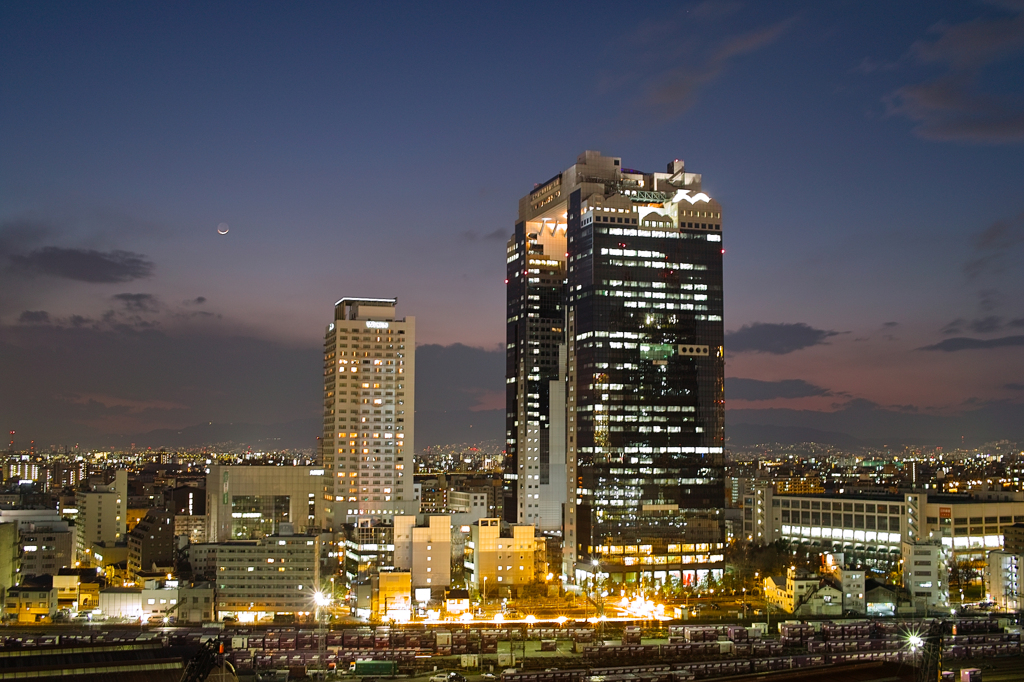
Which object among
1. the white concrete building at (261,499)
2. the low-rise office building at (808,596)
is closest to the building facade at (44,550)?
the white concrete building at (261,499)

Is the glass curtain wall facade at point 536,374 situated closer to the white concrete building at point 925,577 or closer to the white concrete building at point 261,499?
the white concrete building at point 261,499

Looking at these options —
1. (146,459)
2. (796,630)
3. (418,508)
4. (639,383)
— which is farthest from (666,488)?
(146,459)

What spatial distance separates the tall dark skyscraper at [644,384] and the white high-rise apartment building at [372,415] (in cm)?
1512

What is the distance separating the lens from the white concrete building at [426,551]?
57.0 metres

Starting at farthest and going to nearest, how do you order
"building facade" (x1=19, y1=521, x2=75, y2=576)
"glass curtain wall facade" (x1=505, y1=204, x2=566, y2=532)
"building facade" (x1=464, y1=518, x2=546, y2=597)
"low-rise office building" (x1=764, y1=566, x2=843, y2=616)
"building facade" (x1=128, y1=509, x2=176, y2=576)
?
"glass curtain wall facade" (x1=505, y1=204, x2=566, y2=532)
"building facade" (x1=128, y1=509, x2=176, y2=576)
"building facade" (x1=19, y1=521, x2=75, y2=576)
"building facade" (x1=464, y1=518, x2=546, y2=597)
"low-rise office building" (x1=764, y1=566, x2=843, y2=616)

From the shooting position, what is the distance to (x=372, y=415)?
76.1m

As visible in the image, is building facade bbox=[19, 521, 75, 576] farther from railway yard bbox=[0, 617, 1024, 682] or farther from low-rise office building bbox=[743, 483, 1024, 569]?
low-rise office building bbox=[743, 483, 1024, 569]

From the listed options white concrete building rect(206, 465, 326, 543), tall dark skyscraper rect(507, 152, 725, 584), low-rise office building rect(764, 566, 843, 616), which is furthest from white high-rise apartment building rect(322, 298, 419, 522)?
low-rise office building rect(764, 566, 843, 616)

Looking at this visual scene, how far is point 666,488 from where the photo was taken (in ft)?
201

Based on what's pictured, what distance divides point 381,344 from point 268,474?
1179cm

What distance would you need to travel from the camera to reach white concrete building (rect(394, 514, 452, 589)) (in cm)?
5697

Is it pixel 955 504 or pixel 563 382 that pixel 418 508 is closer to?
pixel 563 382

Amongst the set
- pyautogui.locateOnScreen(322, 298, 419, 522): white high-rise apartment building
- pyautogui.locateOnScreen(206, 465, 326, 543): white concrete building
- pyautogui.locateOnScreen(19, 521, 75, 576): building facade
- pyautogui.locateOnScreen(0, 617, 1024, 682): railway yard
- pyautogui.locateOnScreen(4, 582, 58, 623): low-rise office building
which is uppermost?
pyautogui.locateOnScreen(322, 298, 419, 522): white high-rise apartment building

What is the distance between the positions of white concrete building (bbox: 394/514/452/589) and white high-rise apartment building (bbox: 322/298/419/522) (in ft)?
56.1
